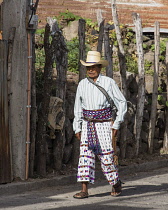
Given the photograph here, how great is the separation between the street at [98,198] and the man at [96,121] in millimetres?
332

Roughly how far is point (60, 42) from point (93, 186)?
2381 mm

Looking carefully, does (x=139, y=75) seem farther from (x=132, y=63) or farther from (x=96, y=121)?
(x=96, y=121)

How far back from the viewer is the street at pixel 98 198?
8.12 meters

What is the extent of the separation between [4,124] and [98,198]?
1791 mm

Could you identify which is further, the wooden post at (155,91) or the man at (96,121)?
the wooden post at (155,91)

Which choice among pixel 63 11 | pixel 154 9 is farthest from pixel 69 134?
pixel 154 9

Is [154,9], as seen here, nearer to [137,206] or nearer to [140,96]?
[140,96]

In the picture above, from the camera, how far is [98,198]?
29.2ft

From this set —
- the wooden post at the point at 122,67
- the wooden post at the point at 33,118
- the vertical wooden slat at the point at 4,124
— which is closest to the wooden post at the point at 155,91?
the wooden post at the point at 122,67

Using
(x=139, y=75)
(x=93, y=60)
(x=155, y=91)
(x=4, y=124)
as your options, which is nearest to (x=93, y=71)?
(x=93, y=60)

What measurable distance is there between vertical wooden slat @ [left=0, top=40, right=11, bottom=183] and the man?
113cm

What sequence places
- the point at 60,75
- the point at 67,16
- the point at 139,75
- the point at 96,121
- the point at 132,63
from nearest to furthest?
the point at 96,121 → the point at 60,75 → the point at 139,75 → the point at 132,63 → the point at 67,16

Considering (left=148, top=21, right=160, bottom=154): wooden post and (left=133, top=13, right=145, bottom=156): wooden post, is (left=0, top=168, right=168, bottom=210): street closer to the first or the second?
(left=133, top=13, right=145, bottom=156): wooden post

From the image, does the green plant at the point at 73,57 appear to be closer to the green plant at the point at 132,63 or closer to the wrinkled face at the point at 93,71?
the green plant at the point at 132,63
